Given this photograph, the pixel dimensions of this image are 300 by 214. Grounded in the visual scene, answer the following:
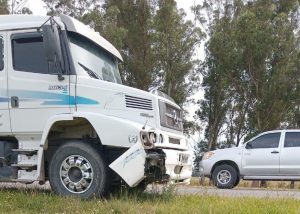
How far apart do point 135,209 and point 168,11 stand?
31.7m

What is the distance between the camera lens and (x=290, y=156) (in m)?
16.0

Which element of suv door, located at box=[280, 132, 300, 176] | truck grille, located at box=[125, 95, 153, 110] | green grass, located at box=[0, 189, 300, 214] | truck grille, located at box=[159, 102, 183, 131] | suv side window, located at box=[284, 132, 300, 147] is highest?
truck grille, located at box=[125, 95, 153, 110]

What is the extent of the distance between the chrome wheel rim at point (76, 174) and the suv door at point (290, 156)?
918 centimetres

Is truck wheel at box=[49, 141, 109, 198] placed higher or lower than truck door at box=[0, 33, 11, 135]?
lower

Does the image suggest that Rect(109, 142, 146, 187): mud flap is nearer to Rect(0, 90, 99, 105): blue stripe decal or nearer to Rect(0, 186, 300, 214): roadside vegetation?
Rect(0, 186, 300, 214): roadside vegetation

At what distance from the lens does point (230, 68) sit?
36.5 metres

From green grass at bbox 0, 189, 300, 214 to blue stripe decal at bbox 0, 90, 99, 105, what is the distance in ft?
4.66

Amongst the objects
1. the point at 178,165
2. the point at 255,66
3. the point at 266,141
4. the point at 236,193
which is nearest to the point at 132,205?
the point at 178,165

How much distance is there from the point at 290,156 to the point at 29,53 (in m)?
9.73

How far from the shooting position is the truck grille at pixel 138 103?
848cm

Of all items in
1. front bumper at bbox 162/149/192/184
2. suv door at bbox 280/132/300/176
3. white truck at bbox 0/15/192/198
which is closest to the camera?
white truck at bbox 0/15/192/198

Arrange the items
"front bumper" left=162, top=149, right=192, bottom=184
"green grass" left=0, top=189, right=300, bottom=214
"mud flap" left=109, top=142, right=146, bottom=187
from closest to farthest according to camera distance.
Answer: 1. "green grass" left=0, top=189, right=300, bottom=214
2. "mud flap" left=109, top=142, right=146, bottom=187
3. "front bumper" left=162, top=149, right=192, bottom=184

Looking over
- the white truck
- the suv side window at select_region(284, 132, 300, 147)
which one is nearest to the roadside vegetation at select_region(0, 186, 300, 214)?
the white truck

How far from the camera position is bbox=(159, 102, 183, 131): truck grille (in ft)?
28.6
